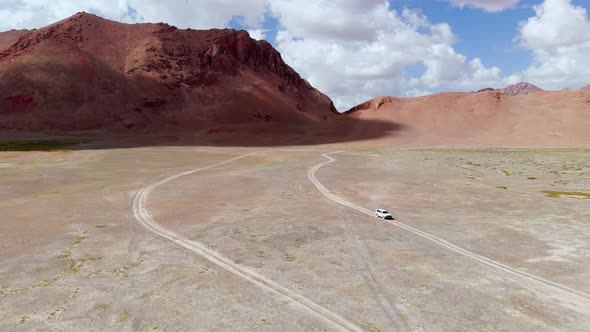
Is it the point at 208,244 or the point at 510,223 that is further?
the point at 510,223

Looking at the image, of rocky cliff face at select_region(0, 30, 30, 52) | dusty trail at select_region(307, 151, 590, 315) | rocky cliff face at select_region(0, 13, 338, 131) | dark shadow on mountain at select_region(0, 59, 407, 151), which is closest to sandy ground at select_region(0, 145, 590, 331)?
dusty trail at select_region(307, 151, 590, 315)

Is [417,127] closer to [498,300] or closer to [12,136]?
[12,136]

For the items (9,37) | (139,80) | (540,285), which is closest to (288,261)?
(540,285)

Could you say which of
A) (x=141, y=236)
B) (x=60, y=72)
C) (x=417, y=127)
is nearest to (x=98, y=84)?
(x=60, y=72)

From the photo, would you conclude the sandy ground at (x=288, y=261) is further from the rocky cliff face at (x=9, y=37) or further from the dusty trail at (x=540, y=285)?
the rocky cliff face at (x=9, y=37)

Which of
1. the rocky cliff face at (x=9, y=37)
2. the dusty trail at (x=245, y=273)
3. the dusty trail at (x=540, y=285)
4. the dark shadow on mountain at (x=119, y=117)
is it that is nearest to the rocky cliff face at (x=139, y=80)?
the dark shadow on mountain at (x=119, y=117)

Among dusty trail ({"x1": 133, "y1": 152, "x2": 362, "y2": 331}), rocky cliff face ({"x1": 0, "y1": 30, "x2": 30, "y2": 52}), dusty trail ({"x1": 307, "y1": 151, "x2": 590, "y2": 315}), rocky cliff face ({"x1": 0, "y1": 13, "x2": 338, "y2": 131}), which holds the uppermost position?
rocky cliff face ({"x1": 0, "y1": 30, "x2": 30, "y2": 52})

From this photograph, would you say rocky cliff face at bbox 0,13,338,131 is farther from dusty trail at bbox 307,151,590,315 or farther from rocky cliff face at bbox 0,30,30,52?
dusty trail at bbox 307,151,590,315
